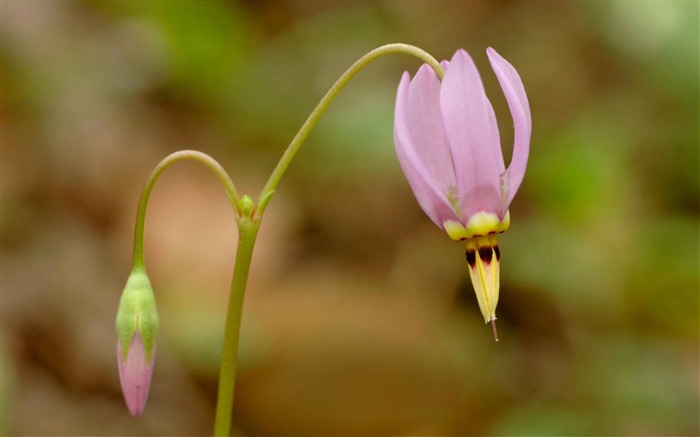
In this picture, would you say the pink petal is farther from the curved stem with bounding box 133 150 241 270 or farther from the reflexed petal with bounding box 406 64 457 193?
the curved stem with bounding box 133 150 241 270

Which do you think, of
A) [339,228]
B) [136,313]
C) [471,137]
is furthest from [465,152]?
[339,228]

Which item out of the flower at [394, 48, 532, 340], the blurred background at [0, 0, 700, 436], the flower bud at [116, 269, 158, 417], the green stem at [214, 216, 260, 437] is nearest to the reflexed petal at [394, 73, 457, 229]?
the flower at [394, 48, 532, 340]

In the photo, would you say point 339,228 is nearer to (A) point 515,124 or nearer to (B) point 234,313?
(B) point 234,313

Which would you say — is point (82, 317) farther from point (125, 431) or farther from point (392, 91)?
point (392, 91)

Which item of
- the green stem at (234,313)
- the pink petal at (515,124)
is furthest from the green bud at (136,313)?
the pink petal at (515,124)

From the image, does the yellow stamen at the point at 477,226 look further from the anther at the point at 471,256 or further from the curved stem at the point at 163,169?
the curved stem at the point at 163,169

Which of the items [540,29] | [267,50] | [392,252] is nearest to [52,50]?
[267,50]
